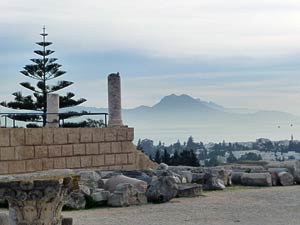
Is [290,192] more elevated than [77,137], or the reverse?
[77,137]

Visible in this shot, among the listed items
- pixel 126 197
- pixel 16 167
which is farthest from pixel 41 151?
pixel 126 197

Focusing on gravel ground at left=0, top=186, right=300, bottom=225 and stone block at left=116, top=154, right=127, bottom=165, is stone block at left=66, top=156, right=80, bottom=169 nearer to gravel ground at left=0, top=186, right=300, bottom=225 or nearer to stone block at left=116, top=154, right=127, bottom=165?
stone block at left=116, top=154, right=127, bottom=165

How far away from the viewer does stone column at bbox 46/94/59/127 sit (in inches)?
991

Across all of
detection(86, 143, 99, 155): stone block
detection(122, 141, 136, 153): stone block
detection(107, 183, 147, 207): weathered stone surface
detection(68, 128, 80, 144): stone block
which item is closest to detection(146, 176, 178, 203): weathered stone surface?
detection(107, 183, 147, 207): weathered stone surface

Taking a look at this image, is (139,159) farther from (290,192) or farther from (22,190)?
(22,190)

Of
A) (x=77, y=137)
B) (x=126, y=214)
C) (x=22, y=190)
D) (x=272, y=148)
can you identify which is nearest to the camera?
(x=22, y=190)

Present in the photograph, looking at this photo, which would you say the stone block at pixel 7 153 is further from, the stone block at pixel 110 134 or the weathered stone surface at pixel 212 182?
the weathered stone surface at pixel 212 182

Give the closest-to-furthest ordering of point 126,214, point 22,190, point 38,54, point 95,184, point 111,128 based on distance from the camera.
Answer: point 22,190, point 126,214, point 95,184, point 111,128, point 38,54

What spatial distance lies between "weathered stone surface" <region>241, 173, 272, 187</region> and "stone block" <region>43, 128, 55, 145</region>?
21.0 feet

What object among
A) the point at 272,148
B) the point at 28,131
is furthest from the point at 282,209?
the point at 272,148

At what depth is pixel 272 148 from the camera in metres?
72.1

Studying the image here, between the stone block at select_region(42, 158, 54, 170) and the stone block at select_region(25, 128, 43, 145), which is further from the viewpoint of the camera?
the stone block at select_region(42, 158, 54, 170)

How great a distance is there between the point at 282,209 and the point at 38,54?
76.7 ft

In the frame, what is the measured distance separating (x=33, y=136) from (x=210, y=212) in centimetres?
837
